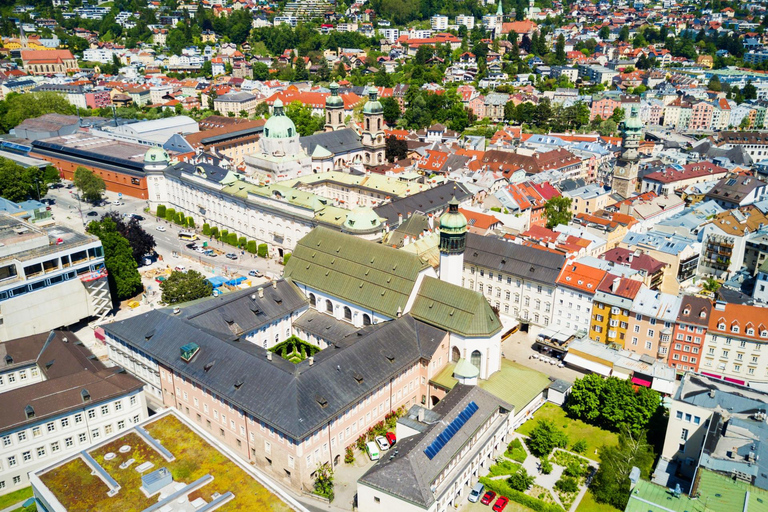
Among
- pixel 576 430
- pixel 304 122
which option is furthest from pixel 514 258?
pixel 304 122

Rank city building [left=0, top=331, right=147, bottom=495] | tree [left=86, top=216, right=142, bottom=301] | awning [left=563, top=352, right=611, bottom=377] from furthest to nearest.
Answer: tree [left=86, top=216, right=142, bottom=301] < awning [left=563, top=352, right=611, bottom=377] < city building [left=0, top=331, right=147, bottom=495]

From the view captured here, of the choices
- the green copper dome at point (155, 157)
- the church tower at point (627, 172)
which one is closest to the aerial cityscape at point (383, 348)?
the church tower at point (627, 172)

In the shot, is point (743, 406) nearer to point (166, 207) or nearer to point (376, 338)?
point (376, 338)

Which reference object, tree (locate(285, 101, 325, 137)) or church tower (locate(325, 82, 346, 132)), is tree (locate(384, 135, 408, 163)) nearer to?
church tower (locate(325, 82, 346, 132))

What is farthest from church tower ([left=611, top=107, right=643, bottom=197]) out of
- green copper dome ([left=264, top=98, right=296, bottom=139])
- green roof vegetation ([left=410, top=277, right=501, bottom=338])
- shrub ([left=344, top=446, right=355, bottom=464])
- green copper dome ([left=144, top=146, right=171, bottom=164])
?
green copper dome ([left=144, top=146, right=171, bottom=164])

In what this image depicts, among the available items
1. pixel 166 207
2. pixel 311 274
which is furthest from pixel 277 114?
pixel 311 274

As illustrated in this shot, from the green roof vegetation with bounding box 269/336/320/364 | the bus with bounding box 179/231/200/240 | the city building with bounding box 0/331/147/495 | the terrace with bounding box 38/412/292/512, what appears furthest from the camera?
the bus with bounding box 179/231/200/240

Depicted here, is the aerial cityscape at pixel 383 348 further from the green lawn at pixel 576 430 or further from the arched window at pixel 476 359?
the green lawn at pixel 576 430
